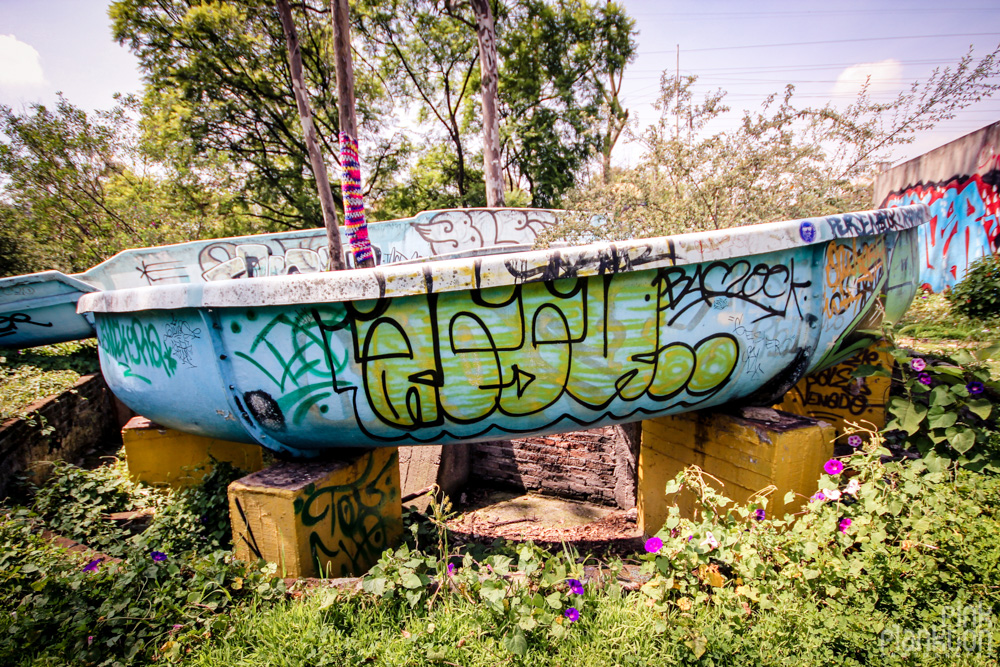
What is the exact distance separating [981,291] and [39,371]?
33.3 ft

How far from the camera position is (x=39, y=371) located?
4.75 m

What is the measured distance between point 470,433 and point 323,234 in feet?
26.4

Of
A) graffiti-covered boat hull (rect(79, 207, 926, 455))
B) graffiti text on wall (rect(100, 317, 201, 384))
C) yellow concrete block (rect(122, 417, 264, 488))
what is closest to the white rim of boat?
graffiti-covered boat hull (rect(79, 207, 926, 455))

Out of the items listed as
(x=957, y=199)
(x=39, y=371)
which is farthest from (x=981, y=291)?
(x=39, y=371)

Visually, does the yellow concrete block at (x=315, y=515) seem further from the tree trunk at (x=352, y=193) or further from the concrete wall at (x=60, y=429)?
the tree trunk at (x=352, y=193)

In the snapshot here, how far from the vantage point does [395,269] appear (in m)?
2.14

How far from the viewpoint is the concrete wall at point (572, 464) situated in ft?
14.1

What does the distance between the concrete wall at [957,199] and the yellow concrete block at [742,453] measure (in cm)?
571

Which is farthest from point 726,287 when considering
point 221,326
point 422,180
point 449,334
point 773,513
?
point 422,180

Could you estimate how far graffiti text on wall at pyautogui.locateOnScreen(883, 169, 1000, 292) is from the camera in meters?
6.12

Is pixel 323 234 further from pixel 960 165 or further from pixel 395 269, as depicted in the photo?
pixel 960 165

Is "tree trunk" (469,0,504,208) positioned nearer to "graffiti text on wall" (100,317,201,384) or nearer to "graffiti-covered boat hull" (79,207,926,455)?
"graffiti text on wall" (100,317,201,384)

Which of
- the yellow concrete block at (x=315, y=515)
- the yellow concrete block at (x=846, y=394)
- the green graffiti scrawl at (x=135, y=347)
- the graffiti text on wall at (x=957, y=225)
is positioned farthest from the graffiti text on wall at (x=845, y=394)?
the green graffiti scrawl at (x=135, y=347)

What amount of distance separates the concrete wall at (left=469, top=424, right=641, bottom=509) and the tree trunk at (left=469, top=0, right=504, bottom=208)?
718 cm
